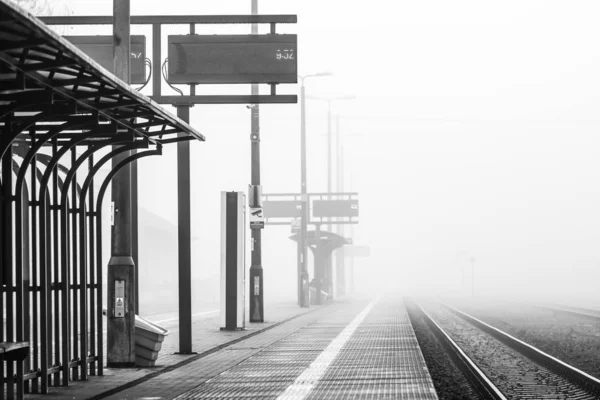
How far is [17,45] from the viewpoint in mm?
8219

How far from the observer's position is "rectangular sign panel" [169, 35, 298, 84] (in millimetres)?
16625

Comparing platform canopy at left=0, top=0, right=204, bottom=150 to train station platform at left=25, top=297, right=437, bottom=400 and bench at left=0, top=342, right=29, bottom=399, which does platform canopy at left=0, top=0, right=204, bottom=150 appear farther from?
train station platform at left=25, top=297, right=437, bottom=400

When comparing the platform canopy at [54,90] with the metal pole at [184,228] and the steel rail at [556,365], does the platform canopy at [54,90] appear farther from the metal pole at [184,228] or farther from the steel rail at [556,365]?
the steel rail at [556,365]

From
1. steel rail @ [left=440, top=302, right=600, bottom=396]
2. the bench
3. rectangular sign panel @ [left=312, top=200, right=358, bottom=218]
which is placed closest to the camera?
the bench

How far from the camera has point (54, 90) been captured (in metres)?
9.79

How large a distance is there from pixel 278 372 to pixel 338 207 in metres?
51.4

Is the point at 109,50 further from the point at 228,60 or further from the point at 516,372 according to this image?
the point at 516,372

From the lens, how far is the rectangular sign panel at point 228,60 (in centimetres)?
1662

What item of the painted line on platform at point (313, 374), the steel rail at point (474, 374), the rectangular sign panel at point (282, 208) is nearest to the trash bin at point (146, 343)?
the painted line on platform at point (313, 374)

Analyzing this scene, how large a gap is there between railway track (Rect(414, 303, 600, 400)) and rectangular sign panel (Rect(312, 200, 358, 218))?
4022 centimetres

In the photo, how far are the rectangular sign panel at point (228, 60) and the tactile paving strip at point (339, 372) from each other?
15.0 feet

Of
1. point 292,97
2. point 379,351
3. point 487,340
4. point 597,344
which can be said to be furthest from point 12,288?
point 487,340

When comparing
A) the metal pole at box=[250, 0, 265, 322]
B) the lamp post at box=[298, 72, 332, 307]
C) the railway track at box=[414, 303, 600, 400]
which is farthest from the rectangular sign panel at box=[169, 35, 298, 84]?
the lamp post at box=[298, 72, 332, 307]

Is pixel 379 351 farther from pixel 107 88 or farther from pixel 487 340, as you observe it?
pixel 107 88
